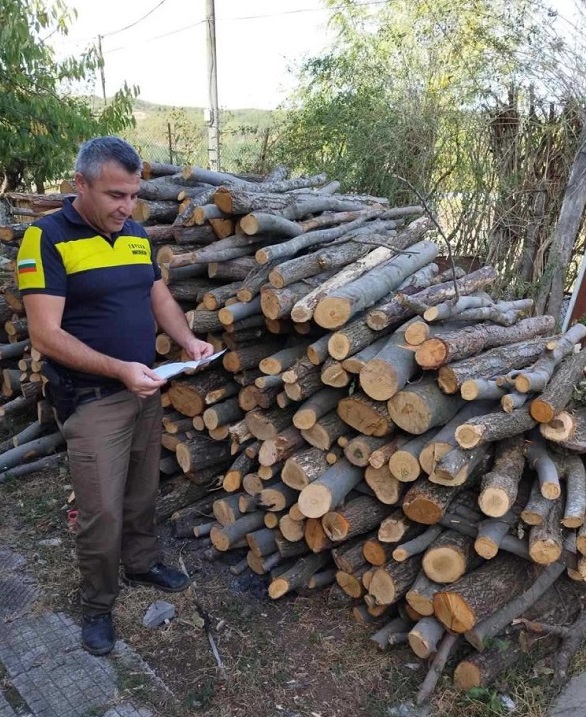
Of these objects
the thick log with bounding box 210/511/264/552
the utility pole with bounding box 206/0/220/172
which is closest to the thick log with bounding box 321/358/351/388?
the thick log with bounding box 210/511/264/552

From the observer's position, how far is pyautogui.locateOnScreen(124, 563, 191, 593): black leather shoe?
3.28m

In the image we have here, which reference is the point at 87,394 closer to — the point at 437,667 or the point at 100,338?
the point at 100,338

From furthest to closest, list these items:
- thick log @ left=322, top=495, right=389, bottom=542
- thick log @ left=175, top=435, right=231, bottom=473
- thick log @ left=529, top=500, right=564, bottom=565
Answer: thick log @ left=175, top=435, right=231, bottom=473 → thick log @ left=322, top=495, right=389, bottom=542 → thick log @ left=529, top=500, right=564, bottom=565

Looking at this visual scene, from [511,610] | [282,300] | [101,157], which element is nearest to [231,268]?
[282,300]

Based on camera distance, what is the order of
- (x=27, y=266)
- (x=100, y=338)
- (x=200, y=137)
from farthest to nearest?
(x=200, y=137), (x=100, y=338), (x=27, y=266)

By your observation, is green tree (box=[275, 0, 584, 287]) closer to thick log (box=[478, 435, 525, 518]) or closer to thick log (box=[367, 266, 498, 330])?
thick log (box=[367, 266, 498, 330])

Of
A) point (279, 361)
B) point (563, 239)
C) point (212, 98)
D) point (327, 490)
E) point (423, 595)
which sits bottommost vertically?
point (423, 595)

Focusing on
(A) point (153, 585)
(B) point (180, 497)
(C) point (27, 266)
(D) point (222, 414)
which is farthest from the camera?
(B) point (180, 497)

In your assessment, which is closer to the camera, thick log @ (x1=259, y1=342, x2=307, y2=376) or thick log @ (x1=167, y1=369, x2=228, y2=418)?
thick log @ (x1=259, y1=342, x2=307, y2=376)

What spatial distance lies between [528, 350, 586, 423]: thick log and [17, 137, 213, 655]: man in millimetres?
1698

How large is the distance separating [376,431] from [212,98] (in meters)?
9.73

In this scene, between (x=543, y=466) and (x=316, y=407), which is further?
(x=316, y=407)

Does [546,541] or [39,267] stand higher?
[39,267]

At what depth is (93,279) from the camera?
8.37 ft
